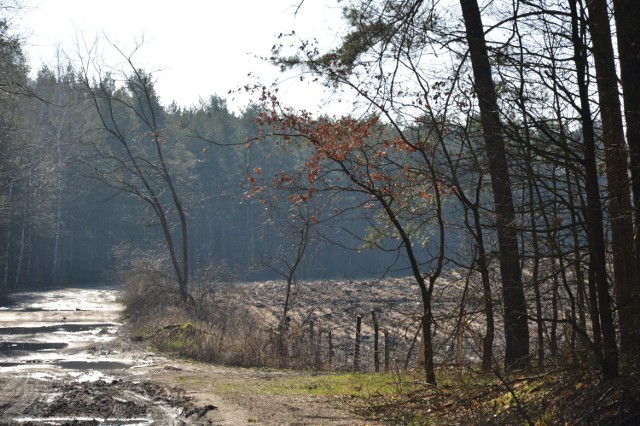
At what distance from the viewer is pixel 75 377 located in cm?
1539

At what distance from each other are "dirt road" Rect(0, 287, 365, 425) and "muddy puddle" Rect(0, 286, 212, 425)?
0.05 feet

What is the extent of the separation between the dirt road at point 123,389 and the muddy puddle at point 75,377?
0.01m

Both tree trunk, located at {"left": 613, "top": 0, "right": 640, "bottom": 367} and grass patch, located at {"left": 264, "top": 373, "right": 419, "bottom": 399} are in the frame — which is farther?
grass patch, located at {"left": 264, "top": 373, "right": 419, "bottom": 399}

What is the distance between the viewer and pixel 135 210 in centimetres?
7588

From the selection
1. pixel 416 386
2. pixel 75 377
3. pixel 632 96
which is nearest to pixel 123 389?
pixel 75 377

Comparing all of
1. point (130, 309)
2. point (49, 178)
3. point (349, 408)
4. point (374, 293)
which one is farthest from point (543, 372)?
A: point (49, 178)

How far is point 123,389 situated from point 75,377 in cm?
246

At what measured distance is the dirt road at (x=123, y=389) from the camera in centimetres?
1030

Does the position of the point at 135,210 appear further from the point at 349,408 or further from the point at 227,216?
the point at 349,408

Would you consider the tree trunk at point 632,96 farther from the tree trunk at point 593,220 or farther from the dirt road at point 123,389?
the dirt road at point 123,389

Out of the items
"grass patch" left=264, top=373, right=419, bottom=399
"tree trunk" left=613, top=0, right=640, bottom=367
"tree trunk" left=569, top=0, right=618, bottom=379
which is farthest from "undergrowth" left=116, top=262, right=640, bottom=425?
"tree trunk" left=613, top=0, right=640, bottom=367

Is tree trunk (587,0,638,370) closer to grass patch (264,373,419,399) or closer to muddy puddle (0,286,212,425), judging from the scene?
grass patch (264,373,419,399)

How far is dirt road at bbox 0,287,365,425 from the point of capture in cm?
1030

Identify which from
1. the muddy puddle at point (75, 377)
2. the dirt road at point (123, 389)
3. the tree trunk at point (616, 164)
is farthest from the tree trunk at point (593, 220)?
the muddy puddle at point (75, 377)
